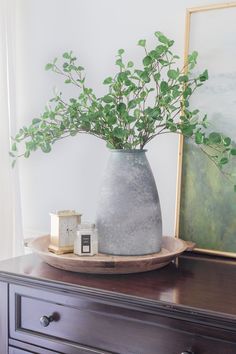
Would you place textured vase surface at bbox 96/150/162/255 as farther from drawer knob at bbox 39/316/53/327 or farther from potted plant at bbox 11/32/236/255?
drawer knob at bbox 39/316/53/327

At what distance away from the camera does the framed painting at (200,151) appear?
1.37 meters

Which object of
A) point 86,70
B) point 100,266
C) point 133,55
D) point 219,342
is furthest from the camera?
point 86,70

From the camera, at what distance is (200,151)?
1430 mm

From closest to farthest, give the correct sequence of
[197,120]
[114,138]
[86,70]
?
[114,138], [197,120], [86,70]

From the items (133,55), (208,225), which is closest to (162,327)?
(208,225)

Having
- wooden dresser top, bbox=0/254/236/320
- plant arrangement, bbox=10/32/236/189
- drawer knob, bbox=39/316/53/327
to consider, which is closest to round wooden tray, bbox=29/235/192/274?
wooden dresser top, bbox=0/254/236/320

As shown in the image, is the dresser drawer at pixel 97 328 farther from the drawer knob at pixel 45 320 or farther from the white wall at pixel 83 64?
the white wall at pixel 83 64

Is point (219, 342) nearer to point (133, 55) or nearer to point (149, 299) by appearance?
point (149, 299)

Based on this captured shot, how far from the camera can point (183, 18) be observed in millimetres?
1463

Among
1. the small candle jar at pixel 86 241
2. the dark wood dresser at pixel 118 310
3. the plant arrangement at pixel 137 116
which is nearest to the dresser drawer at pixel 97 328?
the dark wood dresser at pixel 118 310

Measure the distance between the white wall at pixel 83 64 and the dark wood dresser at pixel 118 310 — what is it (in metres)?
0.40

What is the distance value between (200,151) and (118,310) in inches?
24.3

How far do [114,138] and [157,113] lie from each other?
16 cm

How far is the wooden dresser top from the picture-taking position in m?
1.00
